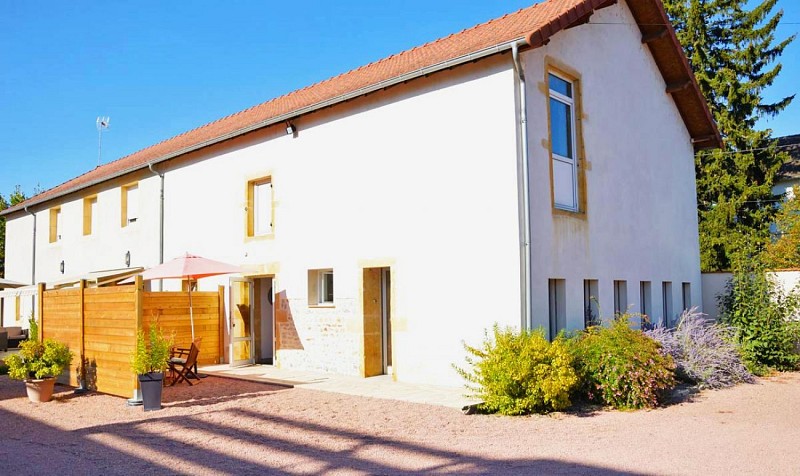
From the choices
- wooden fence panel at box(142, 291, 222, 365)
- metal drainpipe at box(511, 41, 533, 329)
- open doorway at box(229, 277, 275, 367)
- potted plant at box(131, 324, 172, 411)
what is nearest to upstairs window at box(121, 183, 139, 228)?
wooden fence panel at box(142, 291, 222, 365)

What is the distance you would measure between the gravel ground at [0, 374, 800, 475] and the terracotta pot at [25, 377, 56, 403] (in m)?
0.26

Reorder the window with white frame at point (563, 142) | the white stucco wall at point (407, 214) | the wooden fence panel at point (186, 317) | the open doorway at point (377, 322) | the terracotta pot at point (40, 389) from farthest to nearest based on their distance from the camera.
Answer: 1. the wooden fence panel at point (186, 317)
2. the open doorway at point (377, 322)
3. the window with white frame at point (563, 142)
4. the white stucco wall at point (407, 214)
5. the terracotta pot at point (40, 389)

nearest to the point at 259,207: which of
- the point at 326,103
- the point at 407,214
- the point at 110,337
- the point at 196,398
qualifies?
the point at 326,103

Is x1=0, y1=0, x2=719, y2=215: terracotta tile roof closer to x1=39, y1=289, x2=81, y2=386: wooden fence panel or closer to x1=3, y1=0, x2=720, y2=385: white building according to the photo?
x1=3, y1=0, x2=720, y2=385: white building

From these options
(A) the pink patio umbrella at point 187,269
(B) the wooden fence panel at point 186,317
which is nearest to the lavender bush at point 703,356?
(A) the pink patio umbrella at point 187,269

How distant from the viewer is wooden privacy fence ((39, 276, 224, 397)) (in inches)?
399

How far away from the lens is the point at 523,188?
1027 cm

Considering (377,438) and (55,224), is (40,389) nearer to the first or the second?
(377,438)

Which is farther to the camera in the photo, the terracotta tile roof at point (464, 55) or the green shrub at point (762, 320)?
the green shrub at point (762, 320)

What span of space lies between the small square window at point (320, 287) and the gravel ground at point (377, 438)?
3.17 metres

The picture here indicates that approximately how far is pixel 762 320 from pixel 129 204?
51.3 feet

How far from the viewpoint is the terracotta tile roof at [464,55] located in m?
10.8

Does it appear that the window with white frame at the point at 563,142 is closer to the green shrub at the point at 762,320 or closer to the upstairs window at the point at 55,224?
the green shrub at the point at 762,320

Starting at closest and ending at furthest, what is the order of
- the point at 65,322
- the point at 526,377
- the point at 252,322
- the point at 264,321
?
the point at 526,377 < the point at 65,322 < the point at 252,322 < the point at 264,321
